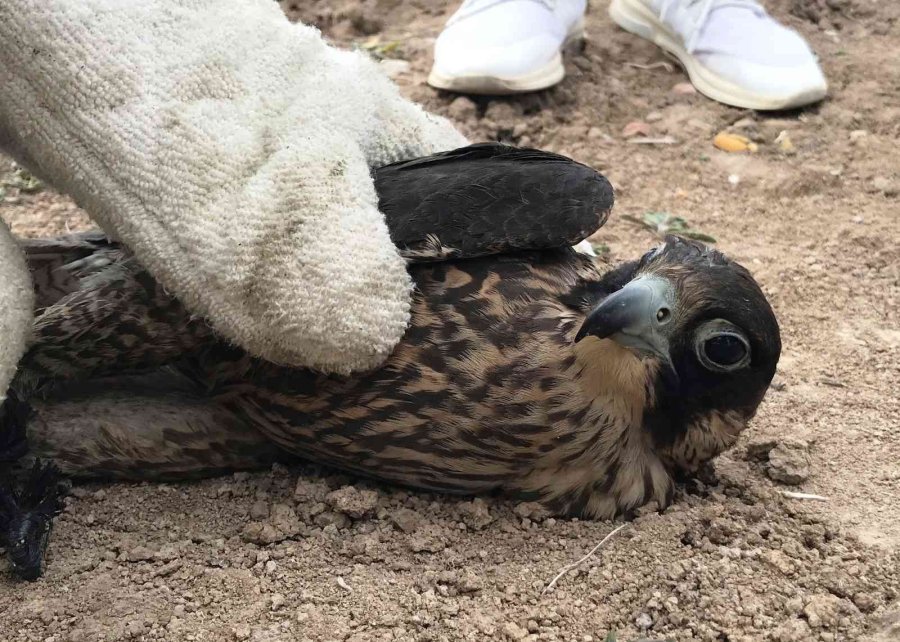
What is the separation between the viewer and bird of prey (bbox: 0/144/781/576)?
8.21 ft

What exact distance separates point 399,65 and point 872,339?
2.95 metres

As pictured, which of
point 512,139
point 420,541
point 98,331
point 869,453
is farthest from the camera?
point 512,139

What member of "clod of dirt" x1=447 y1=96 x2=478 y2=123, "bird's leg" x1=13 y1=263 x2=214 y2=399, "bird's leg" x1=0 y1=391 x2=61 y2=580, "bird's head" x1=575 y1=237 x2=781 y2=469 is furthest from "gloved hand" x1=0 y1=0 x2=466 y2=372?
"clod of dirt" x1=447 y1=96 x2=478 y2=123

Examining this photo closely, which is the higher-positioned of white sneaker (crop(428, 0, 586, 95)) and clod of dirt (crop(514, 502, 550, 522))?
white sneaker (crop(428, 0, 586, 95))

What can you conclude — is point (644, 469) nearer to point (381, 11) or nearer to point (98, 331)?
point (98, 331)

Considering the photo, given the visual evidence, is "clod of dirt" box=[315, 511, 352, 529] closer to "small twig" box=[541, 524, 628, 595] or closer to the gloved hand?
the gloved hand

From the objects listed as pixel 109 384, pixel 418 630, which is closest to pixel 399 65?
pixel 109 384

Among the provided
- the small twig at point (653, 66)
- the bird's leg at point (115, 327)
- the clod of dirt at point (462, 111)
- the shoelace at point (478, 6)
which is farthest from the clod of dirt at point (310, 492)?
the small twig at point (653, 66)

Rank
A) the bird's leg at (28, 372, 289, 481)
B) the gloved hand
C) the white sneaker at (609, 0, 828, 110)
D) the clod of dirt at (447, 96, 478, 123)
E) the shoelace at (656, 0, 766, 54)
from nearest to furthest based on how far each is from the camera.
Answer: the gloved hand, the bird's leg at (28, 372, 289, 481), the clod of dirt at (447, 96, 478, 123), the white sneaker at (609, 0, 828, 110), the shoelace at (656, 0, 766, 54)

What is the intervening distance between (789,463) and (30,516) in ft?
7.00

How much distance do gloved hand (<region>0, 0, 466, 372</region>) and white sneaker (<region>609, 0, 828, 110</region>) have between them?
336 centimetres

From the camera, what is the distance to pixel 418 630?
225cm

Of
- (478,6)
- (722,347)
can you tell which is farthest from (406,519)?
(478,6)

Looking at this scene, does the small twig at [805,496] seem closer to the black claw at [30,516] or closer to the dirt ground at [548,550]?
the dirt ground at [548,550]
